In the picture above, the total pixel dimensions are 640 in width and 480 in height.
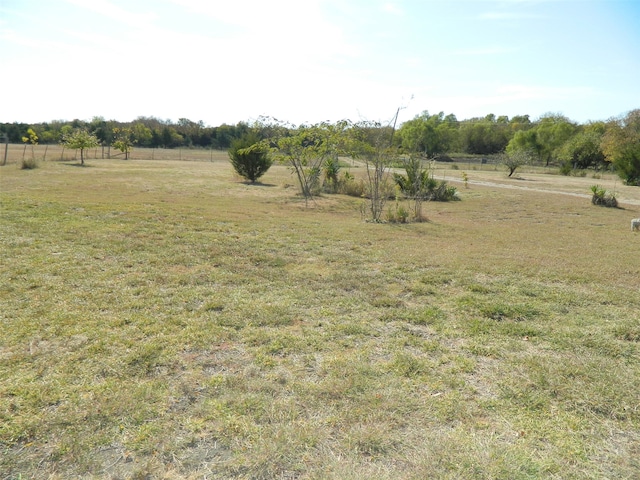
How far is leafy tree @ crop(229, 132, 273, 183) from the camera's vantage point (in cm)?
2027

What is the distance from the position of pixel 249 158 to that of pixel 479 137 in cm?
6918

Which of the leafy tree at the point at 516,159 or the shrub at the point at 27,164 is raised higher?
the leafy tree at the point at 516,159

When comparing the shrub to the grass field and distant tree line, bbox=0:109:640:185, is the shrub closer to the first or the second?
distant tree line, bbox=0:109:640:185

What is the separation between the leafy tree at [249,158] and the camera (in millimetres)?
20270

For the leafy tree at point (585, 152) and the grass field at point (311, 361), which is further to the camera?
the leafy tree at point (585, 152)

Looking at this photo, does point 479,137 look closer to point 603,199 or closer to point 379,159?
point 603,199

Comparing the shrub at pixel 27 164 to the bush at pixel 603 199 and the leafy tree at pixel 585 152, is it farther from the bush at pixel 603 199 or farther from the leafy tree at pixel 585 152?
the leafy tree at pixel 585 152

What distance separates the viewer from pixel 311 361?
10.2 ft

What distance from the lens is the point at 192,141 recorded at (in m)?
79.6

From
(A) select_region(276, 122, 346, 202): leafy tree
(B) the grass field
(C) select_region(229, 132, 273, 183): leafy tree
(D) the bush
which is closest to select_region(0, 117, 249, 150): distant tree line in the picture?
(C) select_region(229, 132, 273, 183): leafy tree

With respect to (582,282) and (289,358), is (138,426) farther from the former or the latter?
(582,282)

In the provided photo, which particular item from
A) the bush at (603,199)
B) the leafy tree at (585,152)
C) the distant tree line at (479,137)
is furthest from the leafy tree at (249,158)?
the leafy tree at (585,152)

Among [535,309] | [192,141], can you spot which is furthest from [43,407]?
[192,141]

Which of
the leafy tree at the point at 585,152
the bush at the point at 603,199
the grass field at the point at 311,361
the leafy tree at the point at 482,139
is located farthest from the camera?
the leafy tree at the point at 482,139
